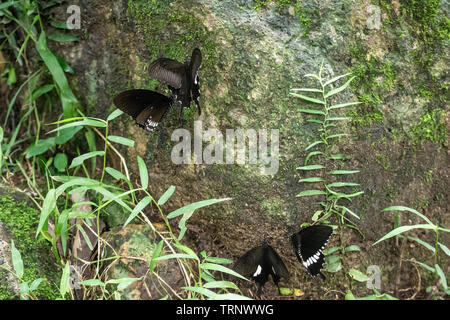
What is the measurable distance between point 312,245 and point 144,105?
108cm

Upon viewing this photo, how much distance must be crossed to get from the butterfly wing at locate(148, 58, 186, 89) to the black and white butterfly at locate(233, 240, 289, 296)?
89cm

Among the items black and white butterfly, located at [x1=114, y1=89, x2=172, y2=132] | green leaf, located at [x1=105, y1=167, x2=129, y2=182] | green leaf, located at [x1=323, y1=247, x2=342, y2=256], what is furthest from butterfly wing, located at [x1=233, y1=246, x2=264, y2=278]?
black and white butterfly, located at [x1=114, y1=89, x2=172, y2=132]

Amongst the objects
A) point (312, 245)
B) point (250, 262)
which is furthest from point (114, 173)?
point (312, 245)

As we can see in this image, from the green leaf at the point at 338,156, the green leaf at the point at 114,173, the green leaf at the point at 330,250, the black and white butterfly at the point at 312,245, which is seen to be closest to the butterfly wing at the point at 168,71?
the green leaf at the point at 114,173

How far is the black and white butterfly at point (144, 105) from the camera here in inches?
91.1

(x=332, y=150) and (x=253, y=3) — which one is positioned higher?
(x=253, y=3)

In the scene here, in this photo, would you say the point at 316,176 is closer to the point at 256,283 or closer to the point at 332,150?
the point at 332,150

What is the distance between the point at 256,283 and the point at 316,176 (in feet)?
2.03

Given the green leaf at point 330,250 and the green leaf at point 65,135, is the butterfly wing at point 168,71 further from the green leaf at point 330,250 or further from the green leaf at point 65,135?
the green leaf at point 330,250

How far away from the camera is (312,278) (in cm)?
237

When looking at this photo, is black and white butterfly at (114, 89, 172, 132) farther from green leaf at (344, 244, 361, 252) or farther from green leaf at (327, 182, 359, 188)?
green leaf at (344, 244, 361, 252)

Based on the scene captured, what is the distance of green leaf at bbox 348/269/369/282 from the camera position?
7.61ft

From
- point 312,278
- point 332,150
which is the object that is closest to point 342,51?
point 332,150

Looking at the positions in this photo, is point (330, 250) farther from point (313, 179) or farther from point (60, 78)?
point (60, 78)
